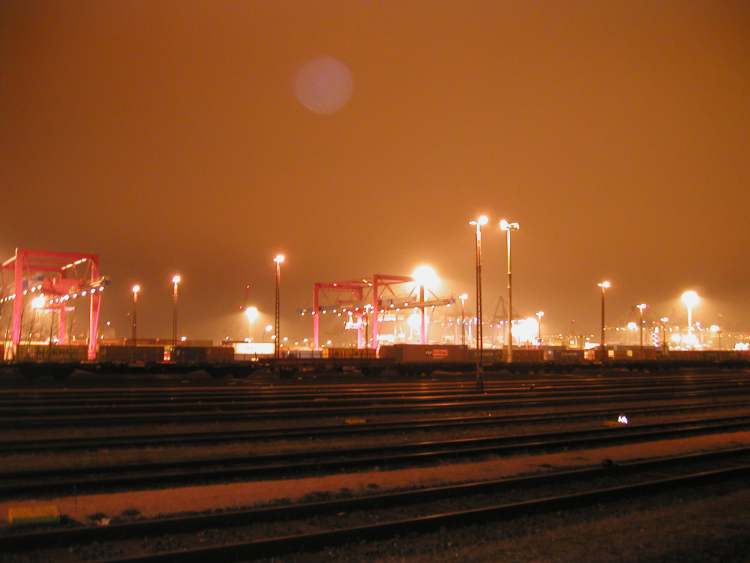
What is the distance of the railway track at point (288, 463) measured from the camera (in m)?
12.0

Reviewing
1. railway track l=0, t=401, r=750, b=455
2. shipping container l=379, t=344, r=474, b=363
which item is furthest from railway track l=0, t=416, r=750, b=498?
shipping container l=379, t=344, r=474, b=363

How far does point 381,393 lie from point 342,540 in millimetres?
24289

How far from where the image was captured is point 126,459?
1522 cm

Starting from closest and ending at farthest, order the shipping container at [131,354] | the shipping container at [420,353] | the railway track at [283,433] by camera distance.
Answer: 1. the railway track at [283,433]
2. the shipping container at [131,354]
3. the shipping container at [420,353]

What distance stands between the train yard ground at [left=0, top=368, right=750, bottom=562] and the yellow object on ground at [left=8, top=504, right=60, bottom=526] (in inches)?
Result: 5.3

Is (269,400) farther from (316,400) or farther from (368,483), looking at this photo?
(368,483)

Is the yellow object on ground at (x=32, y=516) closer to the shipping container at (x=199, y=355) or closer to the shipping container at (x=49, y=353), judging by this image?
the shipping container at (x=49, y=353)

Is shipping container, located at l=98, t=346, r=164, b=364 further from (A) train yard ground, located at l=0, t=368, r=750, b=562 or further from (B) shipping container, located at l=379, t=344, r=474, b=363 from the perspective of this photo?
(A) train yard ground, located at l=0, t=368, r=750, b=562

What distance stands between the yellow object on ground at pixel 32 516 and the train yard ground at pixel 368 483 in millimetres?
134

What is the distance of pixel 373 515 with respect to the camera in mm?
10289

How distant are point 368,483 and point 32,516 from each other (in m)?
5.33

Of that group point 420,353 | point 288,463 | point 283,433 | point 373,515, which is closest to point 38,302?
point 420,353

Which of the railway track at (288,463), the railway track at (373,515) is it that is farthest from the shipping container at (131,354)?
the railway track at (373,515)

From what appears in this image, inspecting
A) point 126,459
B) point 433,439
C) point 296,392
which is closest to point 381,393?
point 296,392
